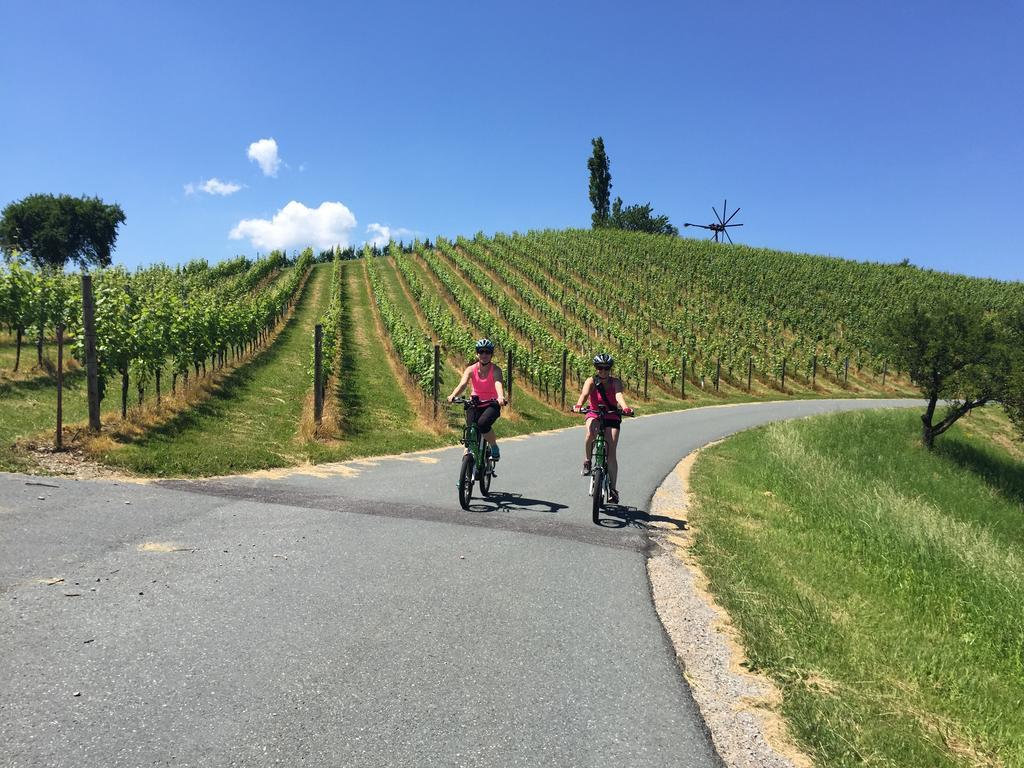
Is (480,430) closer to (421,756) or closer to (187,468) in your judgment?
(187,468)

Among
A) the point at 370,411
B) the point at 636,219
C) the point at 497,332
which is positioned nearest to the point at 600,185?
the point at 636,219

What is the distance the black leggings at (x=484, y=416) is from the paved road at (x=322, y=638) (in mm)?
1346

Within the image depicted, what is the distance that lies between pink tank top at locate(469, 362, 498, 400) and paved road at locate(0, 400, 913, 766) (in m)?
1.77

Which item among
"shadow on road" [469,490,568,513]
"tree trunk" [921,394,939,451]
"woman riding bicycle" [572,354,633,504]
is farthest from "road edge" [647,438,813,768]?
"tree trunk" [921,394,939,451]

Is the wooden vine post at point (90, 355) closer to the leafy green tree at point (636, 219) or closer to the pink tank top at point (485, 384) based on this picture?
the pink tank top at point (485, 384)

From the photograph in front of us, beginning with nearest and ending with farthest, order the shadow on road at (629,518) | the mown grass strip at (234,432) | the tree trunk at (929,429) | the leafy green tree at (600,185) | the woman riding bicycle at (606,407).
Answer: the shadow on road at (629,518) < the woman riding bicycle at (606,407) < the mown grass strip at (234,432) < the tree trunk at (929,429) < the leafy green tree at (600,185)

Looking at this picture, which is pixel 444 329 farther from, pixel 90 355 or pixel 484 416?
pixel 484 416

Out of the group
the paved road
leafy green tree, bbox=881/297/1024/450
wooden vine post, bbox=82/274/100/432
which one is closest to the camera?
the paved road

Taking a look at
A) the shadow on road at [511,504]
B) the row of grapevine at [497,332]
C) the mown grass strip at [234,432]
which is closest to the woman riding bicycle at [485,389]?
the shadow on road at [511,504]

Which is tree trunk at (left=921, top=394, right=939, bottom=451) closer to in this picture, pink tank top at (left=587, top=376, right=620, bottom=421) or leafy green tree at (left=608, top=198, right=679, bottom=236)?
pink tank top at (left=587, top=376, right=620, bottom=421)

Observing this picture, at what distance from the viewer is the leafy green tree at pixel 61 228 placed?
76.7m

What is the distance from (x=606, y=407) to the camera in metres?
8.04

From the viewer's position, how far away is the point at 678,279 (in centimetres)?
6888

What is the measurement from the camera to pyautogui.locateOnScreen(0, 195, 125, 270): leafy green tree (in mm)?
76688
